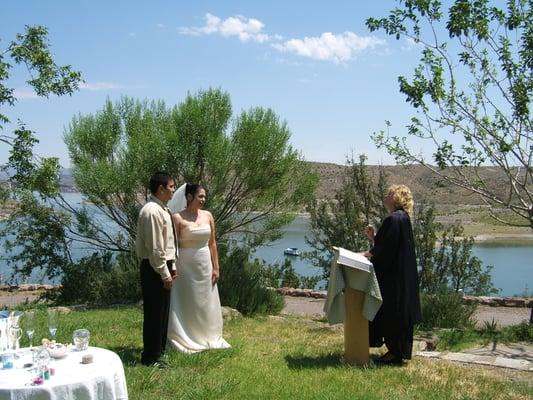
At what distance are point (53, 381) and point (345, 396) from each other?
2.78 meters

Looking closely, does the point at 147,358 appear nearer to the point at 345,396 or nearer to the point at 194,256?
the point at 194,256

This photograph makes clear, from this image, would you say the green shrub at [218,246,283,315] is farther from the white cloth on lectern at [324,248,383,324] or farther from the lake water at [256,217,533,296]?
the lake water at [256,217,533,296]

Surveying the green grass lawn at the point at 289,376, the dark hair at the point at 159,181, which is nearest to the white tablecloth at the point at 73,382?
the green grass lawn at the point at 289,376

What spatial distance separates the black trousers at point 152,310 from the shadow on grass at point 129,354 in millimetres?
166

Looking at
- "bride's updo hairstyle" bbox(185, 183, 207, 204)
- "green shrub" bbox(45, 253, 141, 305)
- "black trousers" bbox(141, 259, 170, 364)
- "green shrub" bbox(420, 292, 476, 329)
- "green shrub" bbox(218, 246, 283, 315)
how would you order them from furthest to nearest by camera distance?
1. "green shrub" bbox(45, 253, 141, 305)
2. "green shrub" bbox(218, 246, 283, 315)
3. "green shrub" bbox(420, 292, 476, 329)
4. "bride's updo hairstyle" bbox(185, 183, 207, 204)
5. "black trousers" bbox(141, 259, 170, 364)

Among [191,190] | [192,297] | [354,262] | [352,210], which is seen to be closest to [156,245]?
[191,190]

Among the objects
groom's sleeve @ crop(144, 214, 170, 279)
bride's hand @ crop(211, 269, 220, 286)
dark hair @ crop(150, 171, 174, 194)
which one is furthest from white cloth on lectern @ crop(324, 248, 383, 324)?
dark hair @ crop(150, 171, 174, 194)

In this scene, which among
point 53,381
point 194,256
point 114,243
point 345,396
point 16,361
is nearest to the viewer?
point 53,381

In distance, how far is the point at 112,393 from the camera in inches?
149

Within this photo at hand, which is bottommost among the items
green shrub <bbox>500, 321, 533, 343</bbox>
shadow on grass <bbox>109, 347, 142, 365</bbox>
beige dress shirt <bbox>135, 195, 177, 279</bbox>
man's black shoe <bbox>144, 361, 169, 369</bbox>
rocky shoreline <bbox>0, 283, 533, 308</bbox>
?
rocky shoreline <bbox>0, 283, 533, 308</bbox>

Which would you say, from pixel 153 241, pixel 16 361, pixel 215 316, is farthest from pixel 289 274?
pixel 16 361

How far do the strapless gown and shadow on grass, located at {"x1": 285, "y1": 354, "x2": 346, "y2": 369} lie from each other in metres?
0.87

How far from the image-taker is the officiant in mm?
6684

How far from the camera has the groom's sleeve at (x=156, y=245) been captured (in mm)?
6105
